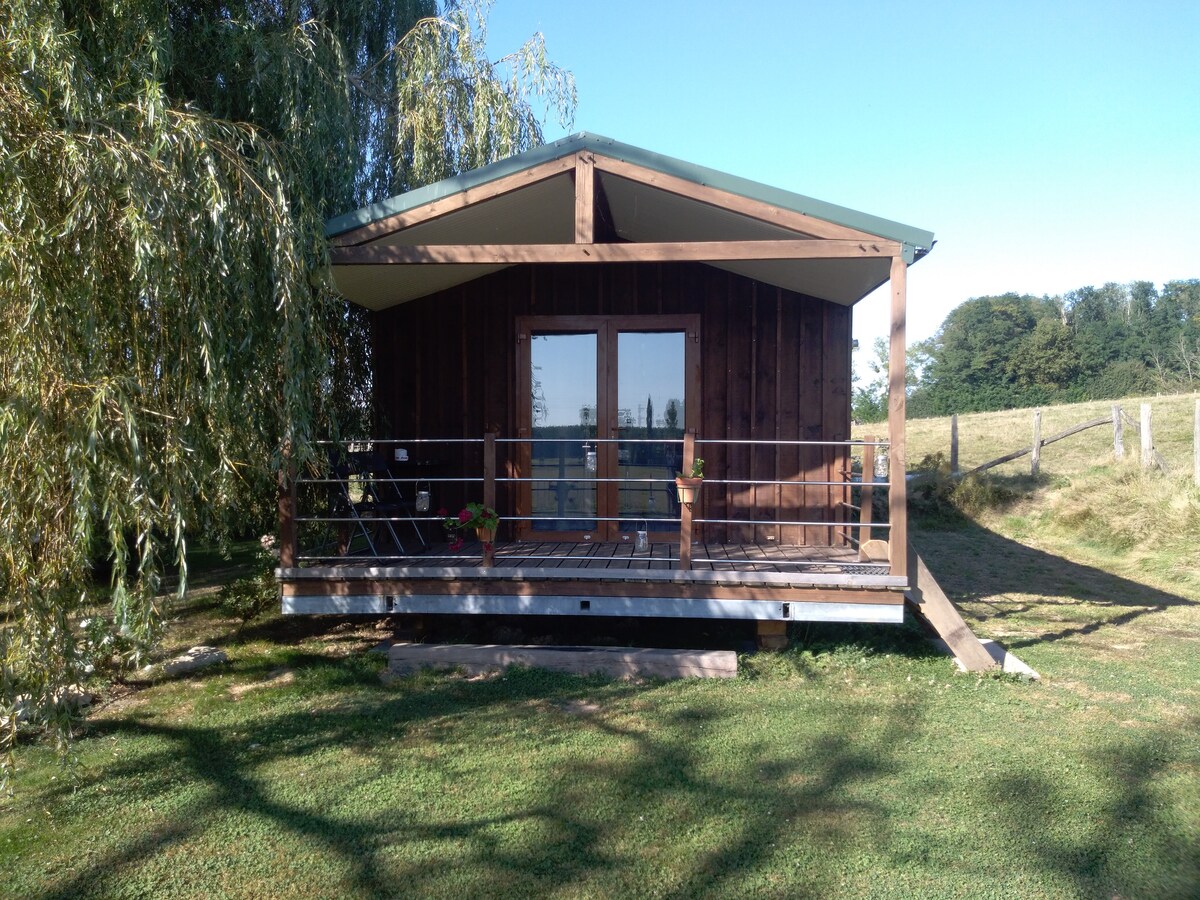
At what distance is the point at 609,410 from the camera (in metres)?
7.21

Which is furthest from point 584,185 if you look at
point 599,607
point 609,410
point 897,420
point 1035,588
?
point 1035,588

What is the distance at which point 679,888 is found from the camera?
3.06 meters

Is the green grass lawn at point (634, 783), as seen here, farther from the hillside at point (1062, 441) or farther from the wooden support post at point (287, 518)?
the hillside at point (1062, 441)

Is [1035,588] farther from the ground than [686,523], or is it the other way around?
[686,523]

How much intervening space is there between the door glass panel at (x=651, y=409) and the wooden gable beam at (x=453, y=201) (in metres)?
2.01

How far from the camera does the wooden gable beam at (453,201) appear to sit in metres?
5.46

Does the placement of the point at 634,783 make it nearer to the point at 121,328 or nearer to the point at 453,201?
the point at 121,328

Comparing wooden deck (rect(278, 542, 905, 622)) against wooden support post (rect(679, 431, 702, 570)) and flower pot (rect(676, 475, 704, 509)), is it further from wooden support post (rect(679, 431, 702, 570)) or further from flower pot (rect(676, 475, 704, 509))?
flower pot (rect(676, 475, 704, 509))

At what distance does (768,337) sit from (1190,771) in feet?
13.7

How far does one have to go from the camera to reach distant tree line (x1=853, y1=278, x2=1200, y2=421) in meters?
43.2

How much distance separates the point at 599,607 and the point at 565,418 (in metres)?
2.17

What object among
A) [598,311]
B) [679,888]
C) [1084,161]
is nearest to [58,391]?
[679,888]

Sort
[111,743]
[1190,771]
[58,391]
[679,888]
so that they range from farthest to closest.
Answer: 1. [111,743]
2. [1190,771]
3. [58,391]
4. [679,888]

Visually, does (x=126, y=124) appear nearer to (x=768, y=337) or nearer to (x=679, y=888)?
(x=679, y=888)
